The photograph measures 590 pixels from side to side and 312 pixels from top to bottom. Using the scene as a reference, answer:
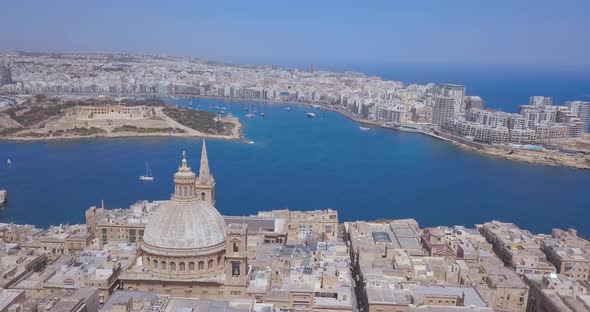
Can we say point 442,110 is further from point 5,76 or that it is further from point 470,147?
point 5,76

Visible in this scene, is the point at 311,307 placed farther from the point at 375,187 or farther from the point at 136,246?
the point at 375,187

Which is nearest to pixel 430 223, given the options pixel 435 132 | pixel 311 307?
pixel 311 307

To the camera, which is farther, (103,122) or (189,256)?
(103,122)

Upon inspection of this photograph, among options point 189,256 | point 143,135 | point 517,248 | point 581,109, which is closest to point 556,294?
point 517,248

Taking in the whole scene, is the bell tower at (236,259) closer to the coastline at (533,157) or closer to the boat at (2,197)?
the boat at (2,197)

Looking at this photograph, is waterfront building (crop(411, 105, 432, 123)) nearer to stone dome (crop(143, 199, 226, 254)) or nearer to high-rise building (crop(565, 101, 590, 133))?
high-rise building (crop(565, 101, 590, 133))

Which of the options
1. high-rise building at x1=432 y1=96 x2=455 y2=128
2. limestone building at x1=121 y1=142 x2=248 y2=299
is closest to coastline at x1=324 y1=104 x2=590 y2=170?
high-rise building at x1=432 y1=96 x2=455 y2=128

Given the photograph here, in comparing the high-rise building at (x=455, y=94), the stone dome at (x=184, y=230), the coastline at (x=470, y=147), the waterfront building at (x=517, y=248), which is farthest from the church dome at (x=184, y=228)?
the high-rise building at (x=455, y=94)
